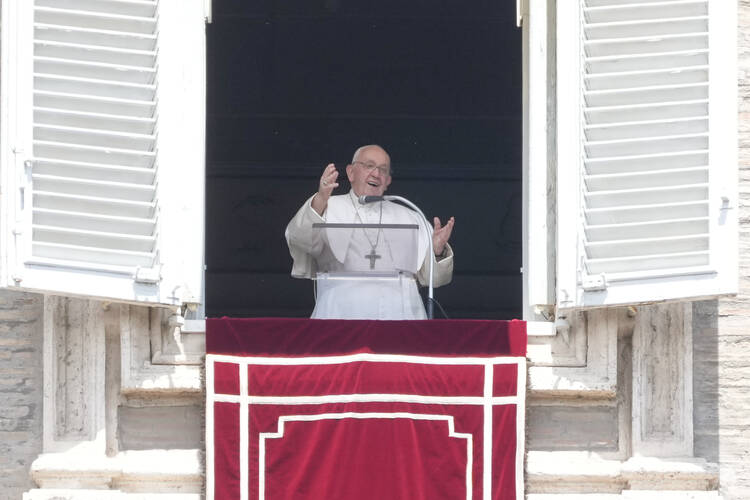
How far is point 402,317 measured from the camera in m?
10.1

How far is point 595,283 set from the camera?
9312 millimetres

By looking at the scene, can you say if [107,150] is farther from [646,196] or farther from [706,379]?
[706,379]

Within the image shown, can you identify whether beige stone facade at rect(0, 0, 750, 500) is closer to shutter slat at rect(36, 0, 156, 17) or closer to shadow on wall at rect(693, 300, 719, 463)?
shadow on wall at rect(693, 300, 719, 463)

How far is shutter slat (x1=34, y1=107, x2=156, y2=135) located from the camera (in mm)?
9312

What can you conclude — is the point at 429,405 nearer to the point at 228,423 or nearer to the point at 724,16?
the point at 228,423

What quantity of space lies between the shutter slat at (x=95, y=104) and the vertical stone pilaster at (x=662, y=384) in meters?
2.08

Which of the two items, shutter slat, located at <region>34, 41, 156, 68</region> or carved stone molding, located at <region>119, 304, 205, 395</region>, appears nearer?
shutter slat, located at <region>34, 41, 156, 68</region>

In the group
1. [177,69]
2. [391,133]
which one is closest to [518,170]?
[391,133]

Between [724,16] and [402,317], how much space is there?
Result: 1.81 metres

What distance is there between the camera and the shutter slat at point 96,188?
9.28m

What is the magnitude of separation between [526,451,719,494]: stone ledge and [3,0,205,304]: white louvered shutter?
1507mm

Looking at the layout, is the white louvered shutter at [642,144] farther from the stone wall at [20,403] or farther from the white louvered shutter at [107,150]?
the stone wall at [20,403]

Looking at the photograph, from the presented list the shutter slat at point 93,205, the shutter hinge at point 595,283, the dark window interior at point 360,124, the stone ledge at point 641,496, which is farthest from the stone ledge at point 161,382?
the dark window interior at point 360,124

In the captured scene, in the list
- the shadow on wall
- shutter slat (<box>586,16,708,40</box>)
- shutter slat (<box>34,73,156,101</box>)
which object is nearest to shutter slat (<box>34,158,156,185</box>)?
shutter slat (<box>34,73,156,101</box>)
